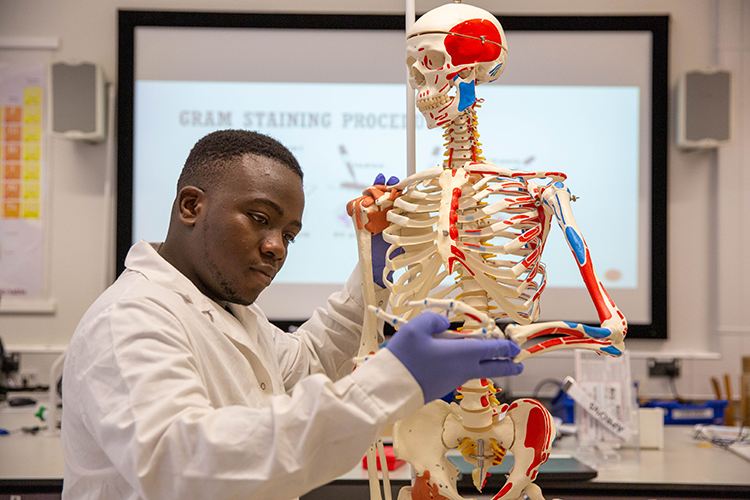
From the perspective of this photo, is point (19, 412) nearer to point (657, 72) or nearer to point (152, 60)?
point (152, 60)

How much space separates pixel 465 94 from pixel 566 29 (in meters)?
2.19

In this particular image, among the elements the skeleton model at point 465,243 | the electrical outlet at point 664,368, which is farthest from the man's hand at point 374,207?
the electrical outlet at point 664,368

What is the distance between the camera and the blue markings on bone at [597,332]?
924 millimetres

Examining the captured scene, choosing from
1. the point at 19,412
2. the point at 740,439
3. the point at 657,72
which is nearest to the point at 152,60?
the point at 19,412

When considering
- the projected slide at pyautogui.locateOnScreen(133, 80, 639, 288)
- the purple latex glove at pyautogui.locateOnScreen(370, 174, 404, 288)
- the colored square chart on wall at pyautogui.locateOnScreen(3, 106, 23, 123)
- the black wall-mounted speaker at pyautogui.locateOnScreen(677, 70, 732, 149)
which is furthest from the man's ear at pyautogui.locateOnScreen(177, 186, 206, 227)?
the black wall-mounted speaker at pyautogui.locateOnScreen(677, 70, 732, 149)

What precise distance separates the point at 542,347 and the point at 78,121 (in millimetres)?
2777

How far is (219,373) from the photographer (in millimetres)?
1042

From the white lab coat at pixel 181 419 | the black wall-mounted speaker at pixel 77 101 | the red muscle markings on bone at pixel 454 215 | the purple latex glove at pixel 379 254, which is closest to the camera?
the white lab coat at pixel 181 419

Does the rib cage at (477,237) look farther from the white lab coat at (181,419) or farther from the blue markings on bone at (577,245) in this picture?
the white lab coat at (181,419)

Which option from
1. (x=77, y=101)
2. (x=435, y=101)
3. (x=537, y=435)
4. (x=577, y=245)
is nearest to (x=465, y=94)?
(x=435, y=101)

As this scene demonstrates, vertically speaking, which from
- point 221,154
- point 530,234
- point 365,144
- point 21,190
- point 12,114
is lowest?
point 530,234

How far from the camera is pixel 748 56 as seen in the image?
3.01 metres

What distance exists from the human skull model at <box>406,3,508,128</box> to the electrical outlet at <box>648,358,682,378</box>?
2364 millimetres

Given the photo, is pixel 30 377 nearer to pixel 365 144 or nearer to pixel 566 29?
pixel 365 144
